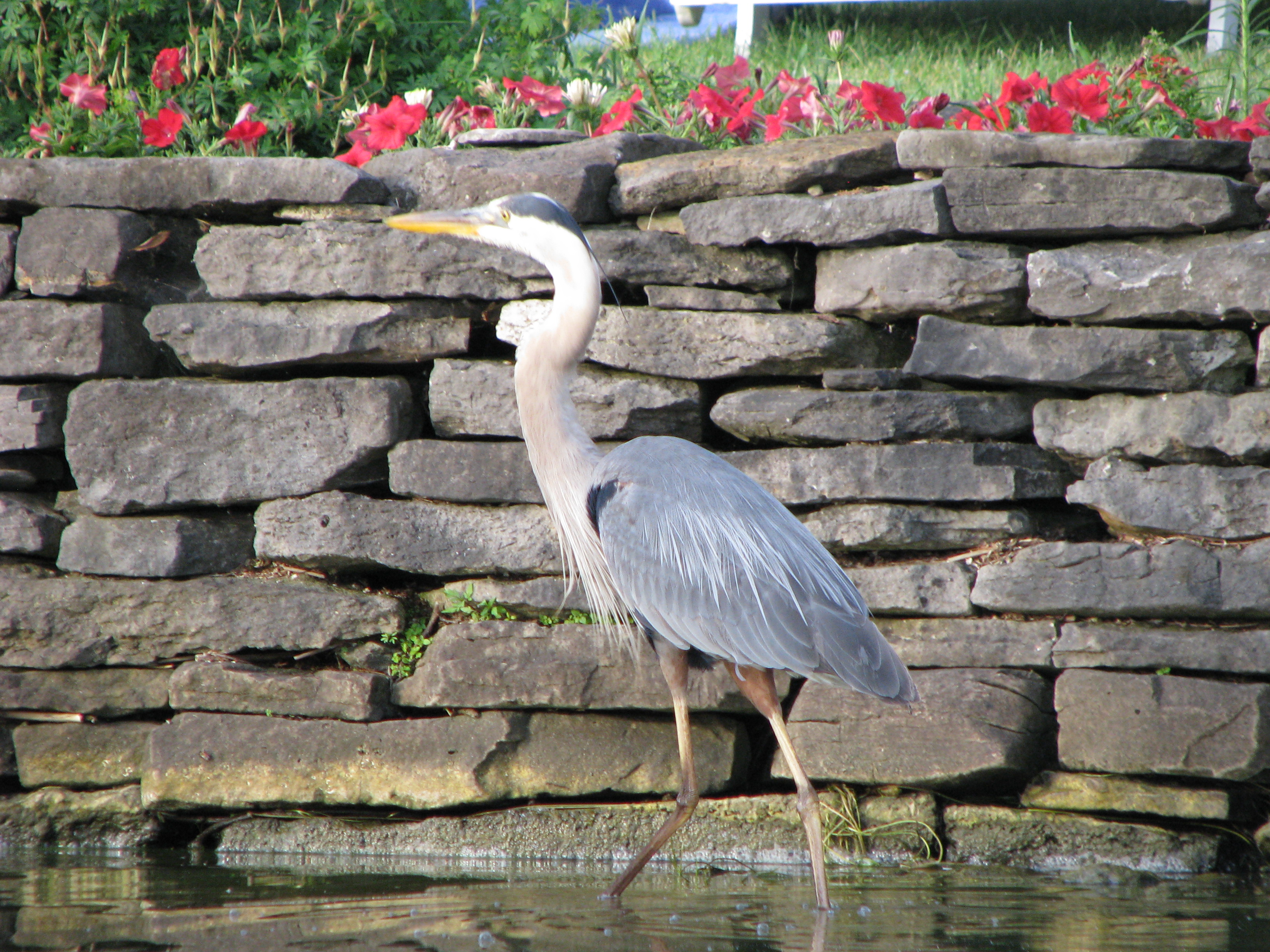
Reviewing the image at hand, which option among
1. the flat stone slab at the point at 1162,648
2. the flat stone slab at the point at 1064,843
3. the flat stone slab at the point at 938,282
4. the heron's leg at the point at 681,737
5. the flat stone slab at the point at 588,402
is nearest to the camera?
the heron's leg at the point at 681,737

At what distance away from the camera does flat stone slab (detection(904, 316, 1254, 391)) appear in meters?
3.84

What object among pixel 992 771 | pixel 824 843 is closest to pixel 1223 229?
pixel 992 771

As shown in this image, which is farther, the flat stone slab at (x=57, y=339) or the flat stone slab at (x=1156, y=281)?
the flat stone slab at (x=57, y=339)

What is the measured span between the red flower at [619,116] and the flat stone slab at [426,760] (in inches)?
92.8

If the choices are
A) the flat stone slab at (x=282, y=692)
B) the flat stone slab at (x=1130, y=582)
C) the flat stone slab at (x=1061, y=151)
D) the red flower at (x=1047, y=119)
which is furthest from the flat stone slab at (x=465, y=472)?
the red flower at (x=1047, y=119)

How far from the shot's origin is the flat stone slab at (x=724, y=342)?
13.5 feet

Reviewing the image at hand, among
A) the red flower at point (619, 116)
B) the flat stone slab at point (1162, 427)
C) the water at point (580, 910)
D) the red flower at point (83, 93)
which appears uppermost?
the red flower at point (83, 93)

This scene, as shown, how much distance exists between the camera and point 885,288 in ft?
13.3

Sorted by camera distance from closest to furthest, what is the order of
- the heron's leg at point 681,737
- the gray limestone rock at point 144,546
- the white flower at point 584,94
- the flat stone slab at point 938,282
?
the heron's leg at point 681,737 → the flat stone slab at point 938,282 → the gray limestone rock at point 144,546 → the white flower at point 584,94

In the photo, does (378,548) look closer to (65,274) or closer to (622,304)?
(622,304)

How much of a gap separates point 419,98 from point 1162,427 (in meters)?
3.18

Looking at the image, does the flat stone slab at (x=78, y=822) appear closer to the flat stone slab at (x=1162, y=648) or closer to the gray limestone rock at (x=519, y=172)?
the gray limestone rock at (x=519, y=172)

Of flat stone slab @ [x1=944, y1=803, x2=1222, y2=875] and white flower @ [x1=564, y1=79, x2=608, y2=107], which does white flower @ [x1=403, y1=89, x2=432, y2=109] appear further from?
flat stone slab @ [x1=944, y1=803, x2=1222, y2=875]

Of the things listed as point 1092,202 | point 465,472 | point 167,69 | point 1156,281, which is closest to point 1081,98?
point 1092,202
